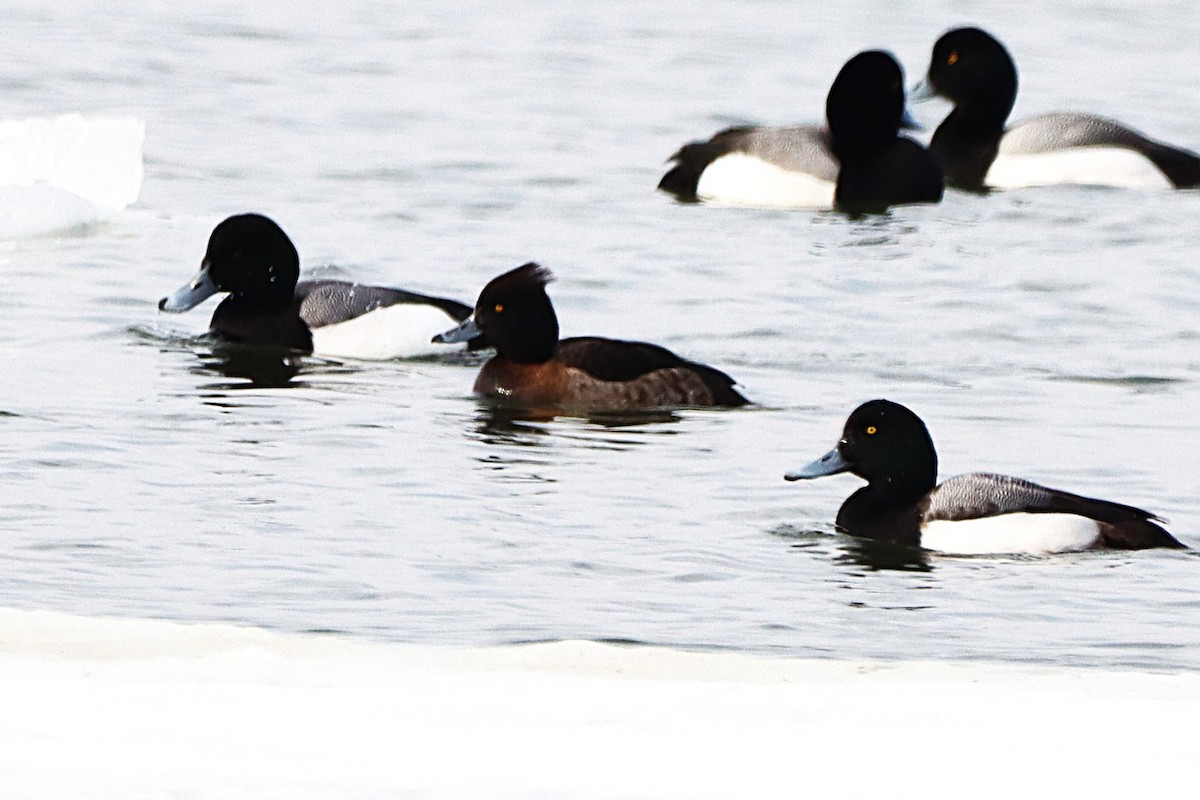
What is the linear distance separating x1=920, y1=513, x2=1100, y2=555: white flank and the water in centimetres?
8

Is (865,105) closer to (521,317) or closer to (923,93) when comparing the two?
(923,93)

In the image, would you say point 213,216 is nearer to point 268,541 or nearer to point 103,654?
point 268,541

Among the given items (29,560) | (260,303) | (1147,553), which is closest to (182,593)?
(29,560)

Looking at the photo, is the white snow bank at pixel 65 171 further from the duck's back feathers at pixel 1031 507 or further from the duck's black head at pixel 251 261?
the duck's back feathers at pixel 1031 507

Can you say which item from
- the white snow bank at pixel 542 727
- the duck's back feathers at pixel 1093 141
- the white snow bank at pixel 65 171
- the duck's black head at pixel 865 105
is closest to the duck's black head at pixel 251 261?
the white snow bank at pixel 65 171

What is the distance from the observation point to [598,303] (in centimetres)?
1421

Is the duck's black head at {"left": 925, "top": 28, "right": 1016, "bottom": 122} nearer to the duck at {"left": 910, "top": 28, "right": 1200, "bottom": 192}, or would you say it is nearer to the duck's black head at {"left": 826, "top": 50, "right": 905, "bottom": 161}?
the duck at {"left": 910, "top": 28, "right": 1200, "bottom": 192}

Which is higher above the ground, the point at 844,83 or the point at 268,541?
the point at 844,83

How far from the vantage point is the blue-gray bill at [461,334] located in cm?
1217

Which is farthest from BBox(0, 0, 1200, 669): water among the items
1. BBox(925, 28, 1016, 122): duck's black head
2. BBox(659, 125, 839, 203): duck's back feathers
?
BBox(925, 28, 1016, 122): duck's black head

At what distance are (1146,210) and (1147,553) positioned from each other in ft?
32.7

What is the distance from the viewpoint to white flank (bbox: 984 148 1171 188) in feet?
63.4

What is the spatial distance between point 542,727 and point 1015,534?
3839 millimetres

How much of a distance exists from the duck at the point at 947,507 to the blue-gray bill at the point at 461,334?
299 cm
